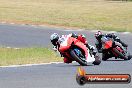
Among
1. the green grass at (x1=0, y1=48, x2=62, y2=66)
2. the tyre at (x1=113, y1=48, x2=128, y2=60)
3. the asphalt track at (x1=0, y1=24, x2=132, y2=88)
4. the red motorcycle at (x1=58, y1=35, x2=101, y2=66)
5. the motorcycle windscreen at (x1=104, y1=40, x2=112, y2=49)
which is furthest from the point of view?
the green grass at (x1=0, y1=48, x2=62, y2=66)

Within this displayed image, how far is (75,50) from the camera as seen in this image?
14820 mm

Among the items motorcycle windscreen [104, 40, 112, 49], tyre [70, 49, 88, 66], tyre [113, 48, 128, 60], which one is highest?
tyre [70, 49, 88, 66]

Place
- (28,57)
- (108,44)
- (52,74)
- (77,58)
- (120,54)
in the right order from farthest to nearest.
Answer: (28,57) → (120,54) → (108,44) → (77,58) → (52,74)

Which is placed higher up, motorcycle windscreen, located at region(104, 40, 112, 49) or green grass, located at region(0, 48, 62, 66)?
motorcycle windscreen, located at region(104, 40, 112, 49)

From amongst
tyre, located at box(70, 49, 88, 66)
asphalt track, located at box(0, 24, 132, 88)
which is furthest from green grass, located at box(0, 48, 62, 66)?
tyre, located at box(70, 49, 88, 66)

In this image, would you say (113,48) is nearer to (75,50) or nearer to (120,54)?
(120,54)

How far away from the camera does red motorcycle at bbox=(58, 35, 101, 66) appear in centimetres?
1470

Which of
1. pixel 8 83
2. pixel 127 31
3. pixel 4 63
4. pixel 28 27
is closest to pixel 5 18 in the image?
pixel 28 27

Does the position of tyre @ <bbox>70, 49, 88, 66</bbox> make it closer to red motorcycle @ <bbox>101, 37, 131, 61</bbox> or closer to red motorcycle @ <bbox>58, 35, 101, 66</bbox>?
red motorcycle @ <bbox>58, 35, 101, 66</bbox>

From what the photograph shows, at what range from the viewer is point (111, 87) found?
428 inches

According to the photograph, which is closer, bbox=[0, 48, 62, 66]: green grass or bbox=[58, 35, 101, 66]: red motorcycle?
bbox=[58, 35, 101, 66]: red motorcycle

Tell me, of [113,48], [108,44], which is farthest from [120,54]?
[108,44]

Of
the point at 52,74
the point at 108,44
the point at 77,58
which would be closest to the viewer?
the point at 52,74

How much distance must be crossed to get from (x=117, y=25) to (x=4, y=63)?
21.3m
